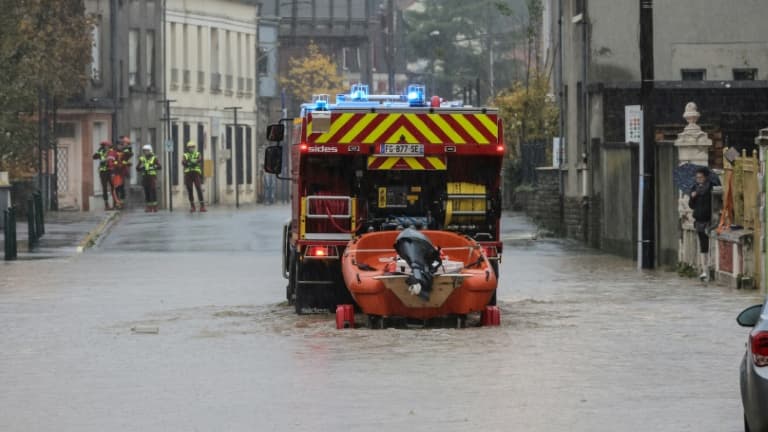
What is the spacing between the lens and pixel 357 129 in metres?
21.8

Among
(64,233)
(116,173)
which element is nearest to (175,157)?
(116,173)

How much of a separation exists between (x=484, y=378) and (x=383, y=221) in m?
6.85

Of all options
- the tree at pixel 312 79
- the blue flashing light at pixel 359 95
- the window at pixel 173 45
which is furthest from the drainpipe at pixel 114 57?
the blue flashing light at pixel 359 95

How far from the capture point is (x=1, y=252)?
35750 mm

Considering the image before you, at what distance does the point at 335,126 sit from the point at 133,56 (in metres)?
52.9

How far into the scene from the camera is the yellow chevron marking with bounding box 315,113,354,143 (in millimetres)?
21688

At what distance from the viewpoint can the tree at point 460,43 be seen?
4779 inches

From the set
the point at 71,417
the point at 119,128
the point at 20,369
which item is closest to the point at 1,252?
the point at 20,369

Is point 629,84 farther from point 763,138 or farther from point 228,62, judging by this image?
point 228,62

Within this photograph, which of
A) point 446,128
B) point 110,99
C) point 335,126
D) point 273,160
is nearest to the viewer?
point 335,126

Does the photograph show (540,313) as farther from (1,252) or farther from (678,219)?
(1,252)

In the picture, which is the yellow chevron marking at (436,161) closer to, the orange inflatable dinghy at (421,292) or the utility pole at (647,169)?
the orange inflatable dinghy at (421,292)

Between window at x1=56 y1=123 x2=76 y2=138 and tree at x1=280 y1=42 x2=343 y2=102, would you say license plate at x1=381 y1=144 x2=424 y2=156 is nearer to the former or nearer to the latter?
window at x1=56 y1=123 x2=76 y2=138

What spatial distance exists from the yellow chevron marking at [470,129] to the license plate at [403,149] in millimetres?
471
